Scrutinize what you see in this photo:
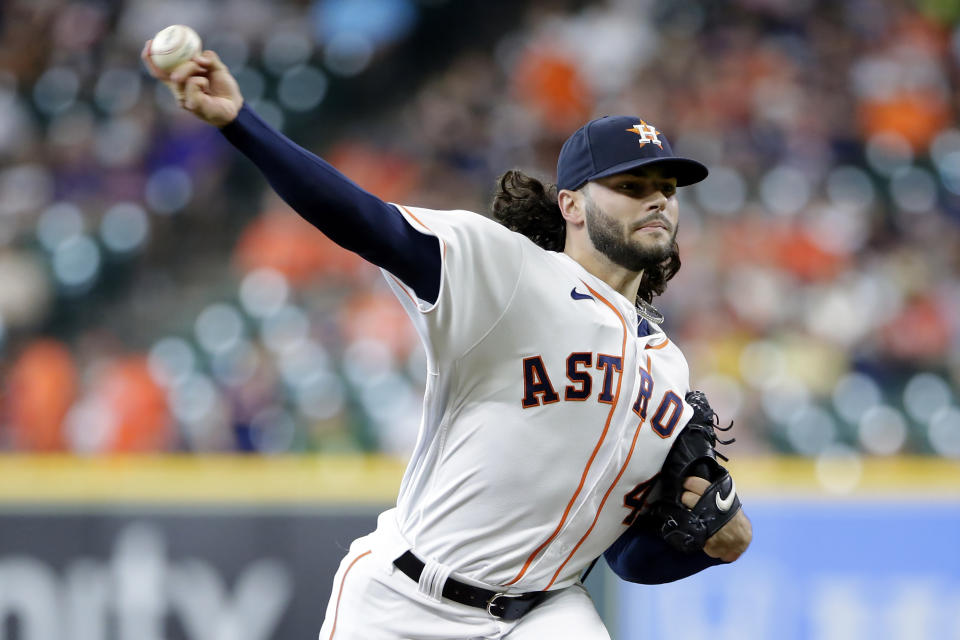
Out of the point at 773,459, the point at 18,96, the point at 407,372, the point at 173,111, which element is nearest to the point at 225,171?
the point at 173,111

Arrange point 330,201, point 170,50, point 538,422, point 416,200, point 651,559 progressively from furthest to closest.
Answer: point 416,200 < point 651,559 < point 538,422 < point 330,201 < point 170,50

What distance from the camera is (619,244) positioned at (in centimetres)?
276

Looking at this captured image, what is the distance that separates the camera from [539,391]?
2.59 meters

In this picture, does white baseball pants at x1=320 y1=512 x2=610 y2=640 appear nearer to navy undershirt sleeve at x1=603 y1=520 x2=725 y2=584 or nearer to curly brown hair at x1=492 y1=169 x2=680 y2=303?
navy undershirt sleeve at x1=603 y1=520 x2=725 y2=584

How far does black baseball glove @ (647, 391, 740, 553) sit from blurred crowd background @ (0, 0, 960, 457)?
3.38 metres

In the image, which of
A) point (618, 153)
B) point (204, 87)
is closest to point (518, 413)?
point (618, 153)

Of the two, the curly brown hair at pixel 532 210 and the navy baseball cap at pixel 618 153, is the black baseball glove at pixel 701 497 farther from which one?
the navy baseball cap at pixel 618 153

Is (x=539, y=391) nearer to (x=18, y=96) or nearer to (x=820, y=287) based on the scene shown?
(x=820, y=287)

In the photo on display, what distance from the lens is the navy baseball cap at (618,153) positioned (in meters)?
2.73

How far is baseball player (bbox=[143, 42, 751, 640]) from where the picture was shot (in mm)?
2551

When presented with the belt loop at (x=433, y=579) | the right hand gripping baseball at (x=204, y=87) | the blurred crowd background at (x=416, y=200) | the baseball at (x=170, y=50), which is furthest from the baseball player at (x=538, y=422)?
the blurred crowd background at (x=416, y=200)

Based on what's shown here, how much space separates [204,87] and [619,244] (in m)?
1.02

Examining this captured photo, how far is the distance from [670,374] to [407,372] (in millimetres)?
3581

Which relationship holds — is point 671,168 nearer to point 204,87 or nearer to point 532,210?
point 532,210
